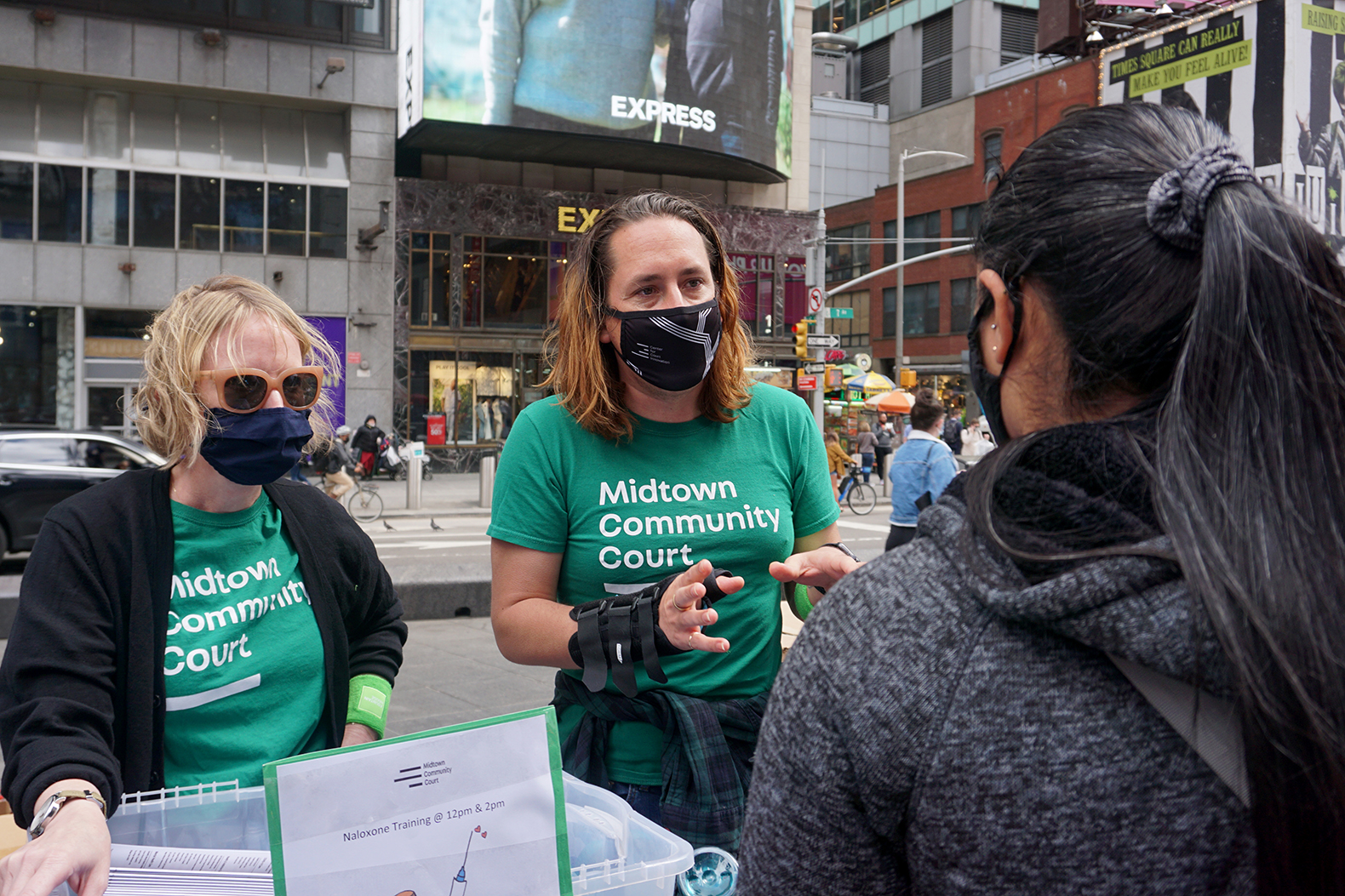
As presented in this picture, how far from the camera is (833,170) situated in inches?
2025

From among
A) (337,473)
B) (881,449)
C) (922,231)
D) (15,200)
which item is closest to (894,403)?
(881,449)

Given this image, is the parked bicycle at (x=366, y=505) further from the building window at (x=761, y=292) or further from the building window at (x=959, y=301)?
the building window at (x=959, y=301)

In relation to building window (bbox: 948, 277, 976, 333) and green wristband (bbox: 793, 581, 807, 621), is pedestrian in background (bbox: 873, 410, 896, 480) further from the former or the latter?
green wristband (bbox: 793, 581, 807, 621)

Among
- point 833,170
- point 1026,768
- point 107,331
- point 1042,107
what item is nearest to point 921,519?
point 1026,768

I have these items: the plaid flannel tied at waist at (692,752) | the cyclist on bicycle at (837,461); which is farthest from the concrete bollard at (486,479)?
the plaid flannel tied at waist at (692,752)

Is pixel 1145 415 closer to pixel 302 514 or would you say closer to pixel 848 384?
pixel 302 514

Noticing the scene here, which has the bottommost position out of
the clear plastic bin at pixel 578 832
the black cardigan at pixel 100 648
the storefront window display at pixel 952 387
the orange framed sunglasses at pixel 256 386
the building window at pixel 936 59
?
the clear plastic bin at pixel 578 832

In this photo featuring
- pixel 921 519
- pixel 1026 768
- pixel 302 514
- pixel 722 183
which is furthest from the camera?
pixel 722 183

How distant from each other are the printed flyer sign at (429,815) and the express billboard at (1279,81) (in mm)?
7501

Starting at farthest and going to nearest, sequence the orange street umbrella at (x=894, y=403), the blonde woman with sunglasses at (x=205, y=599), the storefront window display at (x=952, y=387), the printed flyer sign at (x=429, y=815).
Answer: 1. the storefront window display at (x=952, y=387)
2. the orange street umbrella at (x=894, y=403)
3. the blonde woman with sunglasses at (x=205, y=599)
4. the printed flyer sign at (x=429, y=815)

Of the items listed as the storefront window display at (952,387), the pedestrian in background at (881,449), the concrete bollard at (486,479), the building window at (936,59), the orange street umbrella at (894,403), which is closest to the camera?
the orange street umbrella at (894,403)

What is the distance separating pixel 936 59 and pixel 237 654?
5290 cm

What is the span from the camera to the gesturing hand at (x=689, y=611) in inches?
61.7

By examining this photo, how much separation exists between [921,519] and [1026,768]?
25 cm
